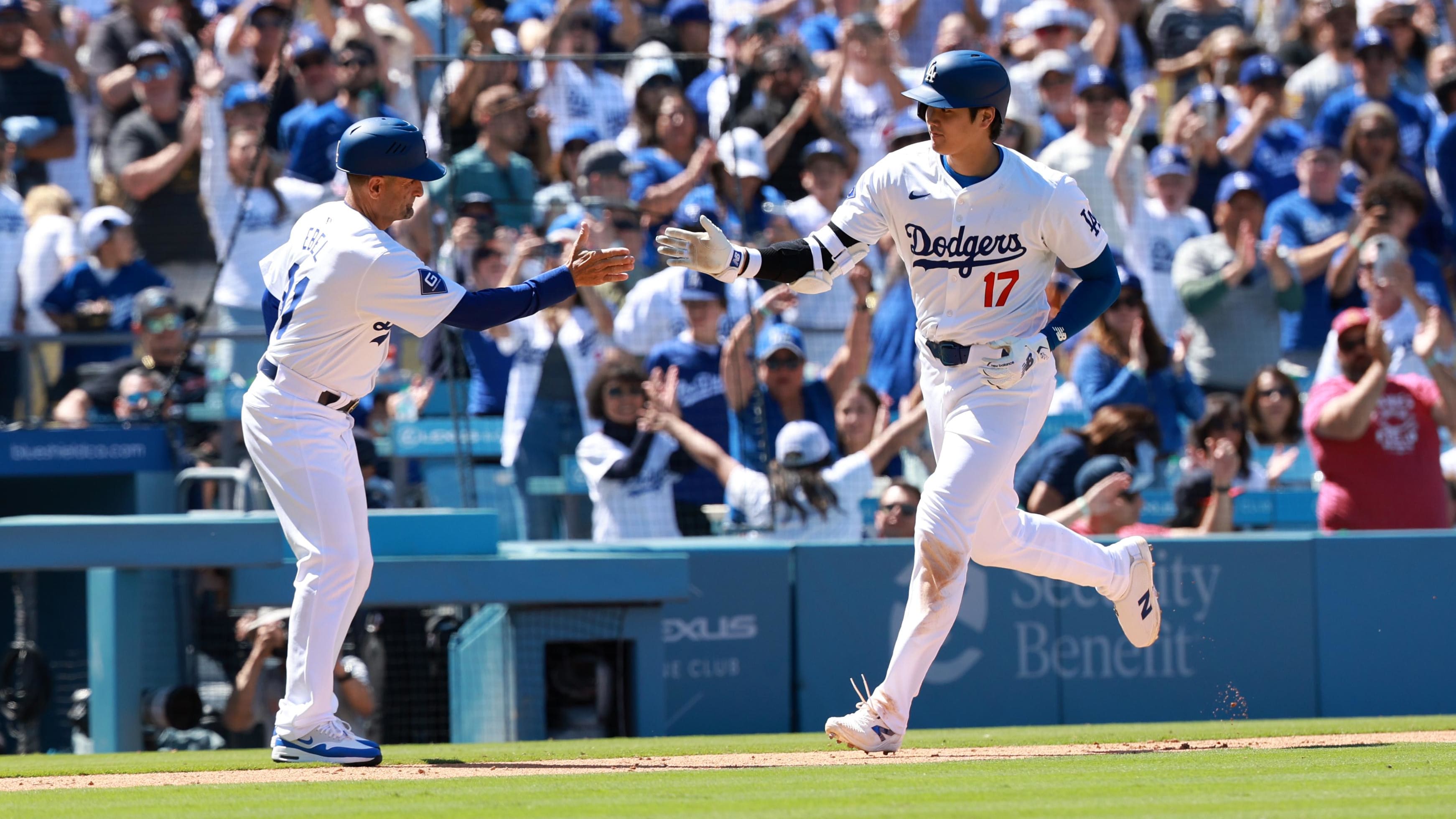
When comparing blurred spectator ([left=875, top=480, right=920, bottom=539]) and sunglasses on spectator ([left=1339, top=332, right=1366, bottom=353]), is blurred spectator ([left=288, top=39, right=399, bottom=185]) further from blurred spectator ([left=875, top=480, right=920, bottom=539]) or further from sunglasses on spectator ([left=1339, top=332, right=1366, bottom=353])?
sunglasses on spectator ([left=1339, top=332, right=1366, bottom=353])

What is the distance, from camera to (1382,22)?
1460cm

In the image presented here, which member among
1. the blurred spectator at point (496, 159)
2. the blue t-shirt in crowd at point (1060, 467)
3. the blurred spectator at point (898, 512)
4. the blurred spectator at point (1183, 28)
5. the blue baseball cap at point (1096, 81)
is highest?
the blurred spectator at point (1183, 28)

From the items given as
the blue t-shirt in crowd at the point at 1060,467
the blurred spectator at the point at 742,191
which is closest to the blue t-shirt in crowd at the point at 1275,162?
the blurred spectator at the point at 742,191

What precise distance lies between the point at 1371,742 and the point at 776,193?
21.4 ft

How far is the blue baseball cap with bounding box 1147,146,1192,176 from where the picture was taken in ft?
40.7

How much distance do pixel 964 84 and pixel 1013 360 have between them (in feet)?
2.83

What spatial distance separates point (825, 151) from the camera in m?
11.9

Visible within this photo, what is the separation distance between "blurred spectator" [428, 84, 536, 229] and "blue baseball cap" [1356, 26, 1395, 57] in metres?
6.18

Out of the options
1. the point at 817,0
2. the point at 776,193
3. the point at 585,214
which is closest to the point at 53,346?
the point at 585,214

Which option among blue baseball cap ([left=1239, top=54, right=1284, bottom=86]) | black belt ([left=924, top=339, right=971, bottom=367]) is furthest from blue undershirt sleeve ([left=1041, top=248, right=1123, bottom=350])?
blue baseball cap ([left=1239, top=54, right=1284, bottom=86])

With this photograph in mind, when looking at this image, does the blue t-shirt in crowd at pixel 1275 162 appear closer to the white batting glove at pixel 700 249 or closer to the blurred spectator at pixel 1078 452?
the blurred spectator at pixel 1078 452

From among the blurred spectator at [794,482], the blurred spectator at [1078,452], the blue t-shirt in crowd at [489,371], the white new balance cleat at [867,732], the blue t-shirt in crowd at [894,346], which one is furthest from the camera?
the blue t-shirt in crowd at [894,346]

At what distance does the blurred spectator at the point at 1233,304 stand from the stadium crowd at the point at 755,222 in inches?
0.9

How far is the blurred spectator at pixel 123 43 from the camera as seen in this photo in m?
12.6
